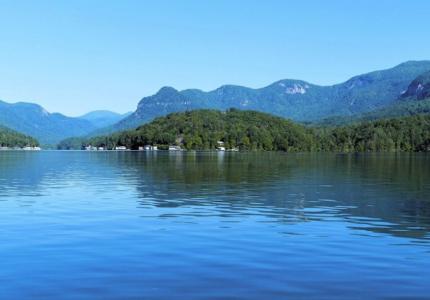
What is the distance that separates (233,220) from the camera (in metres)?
32.6

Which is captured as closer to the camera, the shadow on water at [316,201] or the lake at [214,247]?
the lake at [214,247]

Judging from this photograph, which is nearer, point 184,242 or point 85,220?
point 184,242

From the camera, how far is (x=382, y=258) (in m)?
22.0

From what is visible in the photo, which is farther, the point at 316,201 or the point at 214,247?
the point at 316,201

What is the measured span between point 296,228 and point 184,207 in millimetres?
11725

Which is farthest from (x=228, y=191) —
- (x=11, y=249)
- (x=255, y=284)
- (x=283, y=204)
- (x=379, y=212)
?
(x=255, y=284)

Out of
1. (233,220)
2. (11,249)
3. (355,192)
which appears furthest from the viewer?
(355,192)

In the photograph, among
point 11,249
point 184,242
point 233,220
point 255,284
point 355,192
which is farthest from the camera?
point 355,192

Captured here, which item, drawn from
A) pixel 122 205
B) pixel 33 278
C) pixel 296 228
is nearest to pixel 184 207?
pixel 122 205

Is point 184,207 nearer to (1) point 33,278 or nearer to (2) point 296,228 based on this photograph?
(2) point 296,228

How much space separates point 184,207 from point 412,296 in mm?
23912

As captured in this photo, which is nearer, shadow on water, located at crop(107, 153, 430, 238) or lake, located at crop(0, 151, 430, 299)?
lake, located at crop(0, 151, 430, 299)

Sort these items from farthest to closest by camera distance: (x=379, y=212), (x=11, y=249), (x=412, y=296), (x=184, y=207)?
(x=184, y=207) → (x=379, y=212) → (x=11, y=249) → (x=412, y=296)

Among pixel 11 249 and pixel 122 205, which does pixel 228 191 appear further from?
pixel 11 249
